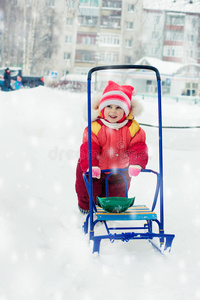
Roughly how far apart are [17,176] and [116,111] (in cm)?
156

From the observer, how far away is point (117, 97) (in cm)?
334

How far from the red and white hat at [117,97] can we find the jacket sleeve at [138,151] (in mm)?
257

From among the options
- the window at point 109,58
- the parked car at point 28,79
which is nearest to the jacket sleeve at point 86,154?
the parked car at point 28,79

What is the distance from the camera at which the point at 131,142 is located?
3.46 metres

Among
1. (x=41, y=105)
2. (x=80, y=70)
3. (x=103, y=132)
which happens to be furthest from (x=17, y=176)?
(x=80, y=70)

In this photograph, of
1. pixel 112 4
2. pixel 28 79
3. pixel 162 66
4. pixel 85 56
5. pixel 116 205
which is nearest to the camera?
pixel 116 205

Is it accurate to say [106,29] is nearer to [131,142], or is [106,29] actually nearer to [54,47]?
[54,47]

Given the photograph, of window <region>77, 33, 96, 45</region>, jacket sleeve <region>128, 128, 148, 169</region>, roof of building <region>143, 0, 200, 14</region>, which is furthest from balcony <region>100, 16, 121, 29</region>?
jacket sleeve <region>128, 128, 148, 169</region>

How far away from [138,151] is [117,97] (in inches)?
21.8

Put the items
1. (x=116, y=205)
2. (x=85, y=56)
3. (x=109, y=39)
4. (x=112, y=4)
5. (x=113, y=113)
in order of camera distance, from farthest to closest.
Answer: (x=85, y=56)
(x=109, y=39)
(x=112, y=4)
(x=113, y=113)
(x=116, y=205)

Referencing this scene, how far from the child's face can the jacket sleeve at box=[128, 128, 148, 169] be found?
10.0 inches

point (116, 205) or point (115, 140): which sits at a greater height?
point (115, 140)

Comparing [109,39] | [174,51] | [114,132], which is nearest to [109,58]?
[109,39]

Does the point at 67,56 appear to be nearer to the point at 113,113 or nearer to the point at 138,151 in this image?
the point at 113,113
